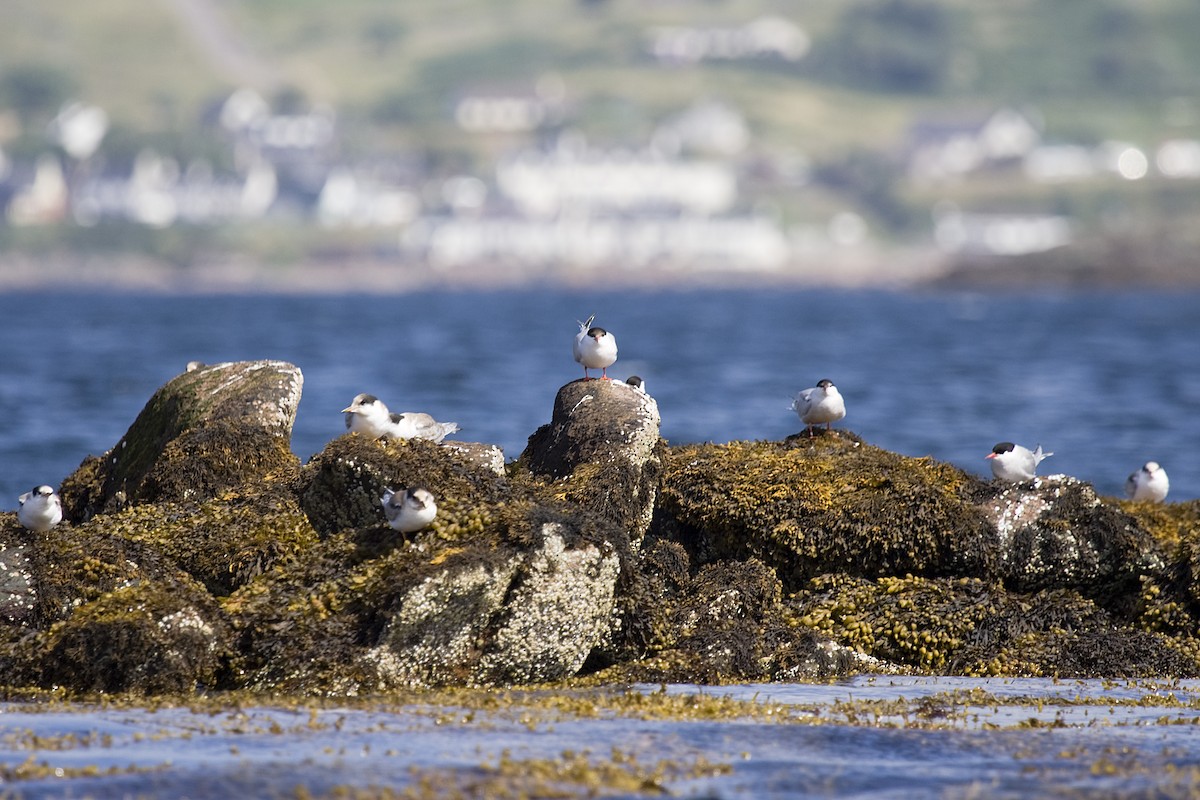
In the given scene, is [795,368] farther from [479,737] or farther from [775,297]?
[775,297]

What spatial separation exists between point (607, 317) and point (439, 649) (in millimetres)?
121233

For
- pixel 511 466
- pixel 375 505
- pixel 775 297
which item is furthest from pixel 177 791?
pixel 775 297

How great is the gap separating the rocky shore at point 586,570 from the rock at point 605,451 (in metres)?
0.03

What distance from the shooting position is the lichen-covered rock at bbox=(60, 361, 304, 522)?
1413 centimetres

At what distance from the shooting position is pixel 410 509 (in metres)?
11.3

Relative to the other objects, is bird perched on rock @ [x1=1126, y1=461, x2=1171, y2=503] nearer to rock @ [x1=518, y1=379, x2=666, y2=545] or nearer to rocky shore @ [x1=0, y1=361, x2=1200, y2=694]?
rocky shore @ [x1=0, y1=361, x2=1200, y2=694]

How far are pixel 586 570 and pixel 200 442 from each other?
4645 millimetres

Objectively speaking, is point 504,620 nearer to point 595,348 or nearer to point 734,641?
point 734,641

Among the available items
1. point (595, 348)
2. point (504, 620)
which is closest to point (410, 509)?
point (504, 620)

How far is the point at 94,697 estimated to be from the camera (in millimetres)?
10469

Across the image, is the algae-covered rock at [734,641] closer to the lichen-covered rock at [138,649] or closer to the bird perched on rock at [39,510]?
the lichen-covered rock at [138,649]

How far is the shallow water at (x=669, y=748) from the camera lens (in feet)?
27.8

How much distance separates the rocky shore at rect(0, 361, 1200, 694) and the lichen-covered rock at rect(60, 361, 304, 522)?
37 mm

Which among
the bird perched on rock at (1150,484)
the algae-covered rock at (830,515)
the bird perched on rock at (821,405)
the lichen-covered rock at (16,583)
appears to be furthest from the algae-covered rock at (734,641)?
the bird perched on rock at (1150,484)
